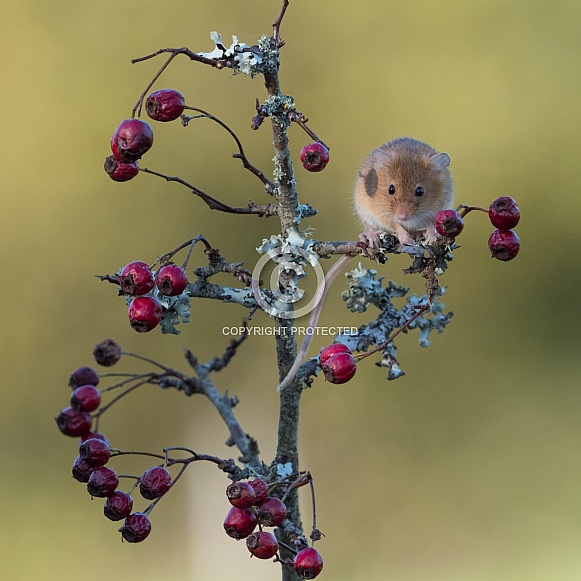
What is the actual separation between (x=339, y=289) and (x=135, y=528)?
3712 mm

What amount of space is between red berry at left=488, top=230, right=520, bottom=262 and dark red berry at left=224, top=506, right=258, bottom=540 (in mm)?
756

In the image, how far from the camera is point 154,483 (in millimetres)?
1718

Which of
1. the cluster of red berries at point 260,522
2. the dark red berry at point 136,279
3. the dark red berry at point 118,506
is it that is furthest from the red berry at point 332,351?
the dark red berry at point 118,506

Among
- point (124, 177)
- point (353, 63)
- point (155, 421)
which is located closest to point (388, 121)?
point (353, 63)

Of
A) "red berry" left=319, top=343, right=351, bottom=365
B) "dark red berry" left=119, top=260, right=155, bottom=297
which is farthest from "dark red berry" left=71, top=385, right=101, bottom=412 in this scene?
"red berry" left=319, top=343, right=351, bottom=365

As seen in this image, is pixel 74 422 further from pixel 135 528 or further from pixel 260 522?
pixel 260 522

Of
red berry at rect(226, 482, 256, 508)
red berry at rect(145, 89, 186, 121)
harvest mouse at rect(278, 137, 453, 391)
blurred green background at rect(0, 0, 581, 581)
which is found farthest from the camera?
blurred green background at rect(0, 0, 581, 581)

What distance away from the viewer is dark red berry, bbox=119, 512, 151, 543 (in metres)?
1.72

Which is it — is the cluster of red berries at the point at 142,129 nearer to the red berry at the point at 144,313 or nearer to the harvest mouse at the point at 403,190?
the red berry at the point at 144,313

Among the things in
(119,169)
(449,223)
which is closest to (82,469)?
(119,169)

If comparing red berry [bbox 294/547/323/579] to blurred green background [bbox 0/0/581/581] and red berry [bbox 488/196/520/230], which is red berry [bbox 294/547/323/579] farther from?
blurred green background [bbox 0/0/581/581]

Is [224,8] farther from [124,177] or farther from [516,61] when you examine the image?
[124,177]

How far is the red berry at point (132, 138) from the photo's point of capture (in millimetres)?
1651

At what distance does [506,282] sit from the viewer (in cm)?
636
